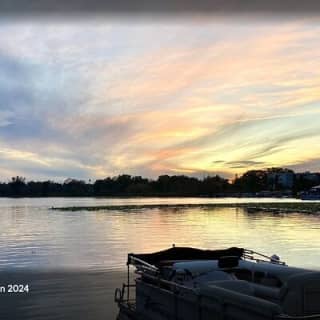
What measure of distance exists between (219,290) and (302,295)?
552 mm

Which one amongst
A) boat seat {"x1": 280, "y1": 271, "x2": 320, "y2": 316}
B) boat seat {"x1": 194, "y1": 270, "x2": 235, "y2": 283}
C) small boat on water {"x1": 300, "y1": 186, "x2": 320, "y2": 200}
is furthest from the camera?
small boat on water {"x1": 300, "y1": 186, "x2": 320, "y2": 200}

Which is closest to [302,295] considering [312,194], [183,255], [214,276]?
[214,276]

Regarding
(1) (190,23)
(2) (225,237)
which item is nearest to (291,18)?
(1) (190,23)

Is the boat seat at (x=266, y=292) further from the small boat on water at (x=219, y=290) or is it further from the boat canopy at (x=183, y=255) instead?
the boat canopy at (x=183, y=255)

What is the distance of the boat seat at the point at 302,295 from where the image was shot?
3.45 meters

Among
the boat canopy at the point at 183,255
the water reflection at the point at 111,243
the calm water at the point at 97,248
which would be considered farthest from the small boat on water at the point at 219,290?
the water reflection at the point at 111,243

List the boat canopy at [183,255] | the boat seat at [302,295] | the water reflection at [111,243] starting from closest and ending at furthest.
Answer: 1. the boat seat at [302,295]
2. the boat canopy at [183,255]
3. the water reflection at [111,243]

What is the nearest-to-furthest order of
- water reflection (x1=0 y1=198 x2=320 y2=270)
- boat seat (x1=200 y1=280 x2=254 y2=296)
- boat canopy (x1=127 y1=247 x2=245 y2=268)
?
boat seat (x1=200 y1=280 x2=254 y2=296), boat canopy (x1=127 y1=247 x2=245 y2=268), water reflection (x1=0 y1=198 x2=320 y2=270)

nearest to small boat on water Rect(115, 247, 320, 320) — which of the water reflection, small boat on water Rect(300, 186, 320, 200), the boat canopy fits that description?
the boat canopy

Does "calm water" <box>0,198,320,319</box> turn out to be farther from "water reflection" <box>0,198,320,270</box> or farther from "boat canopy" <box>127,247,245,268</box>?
"boat canopy" <box>127,247,245,268</box>

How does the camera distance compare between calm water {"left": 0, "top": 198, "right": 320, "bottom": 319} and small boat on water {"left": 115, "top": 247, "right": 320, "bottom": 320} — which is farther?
calm water {"left": 0, "top": 198, "right": 320, "bottom": 319}

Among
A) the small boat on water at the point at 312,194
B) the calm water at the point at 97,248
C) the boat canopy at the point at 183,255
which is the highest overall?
the small boat on water at the point at 312,194

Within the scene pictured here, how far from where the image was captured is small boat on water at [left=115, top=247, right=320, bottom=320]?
3.47 metres

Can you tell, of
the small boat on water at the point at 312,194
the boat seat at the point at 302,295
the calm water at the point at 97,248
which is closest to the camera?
the boat seat at the point at 302,295
